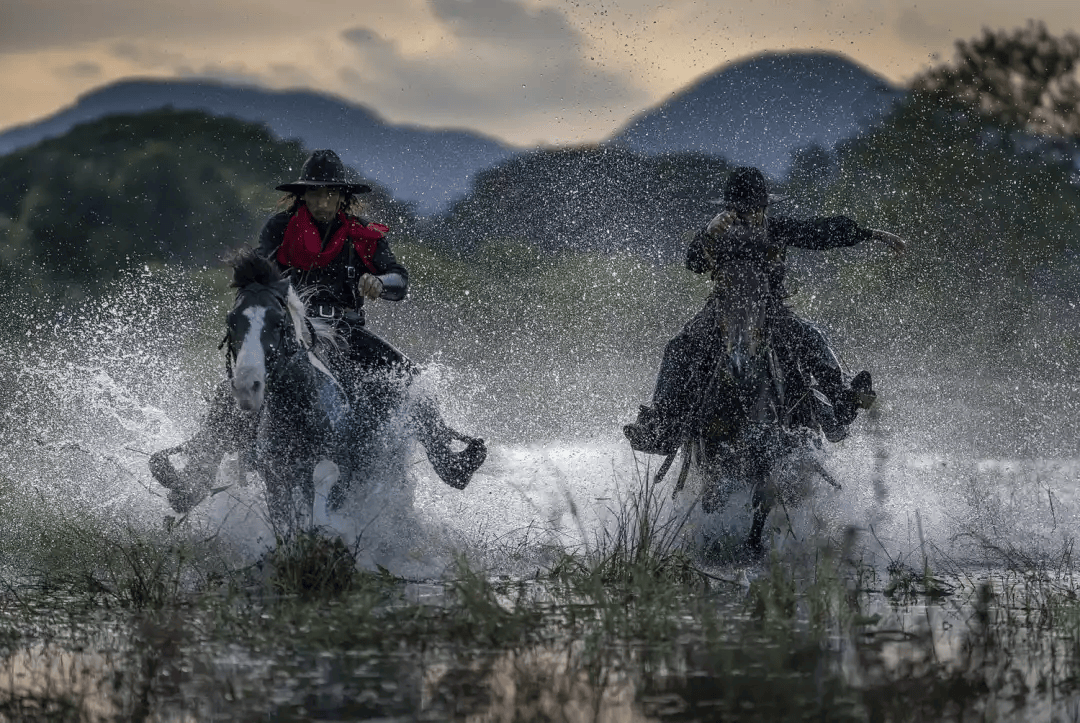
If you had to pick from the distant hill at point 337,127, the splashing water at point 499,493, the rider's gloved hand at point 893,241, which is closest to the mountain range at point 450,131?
the distant hill at point 337,127

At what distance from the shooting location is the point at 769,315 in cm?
1144

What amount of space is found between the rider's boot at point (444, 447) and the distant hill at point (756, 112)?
238 feet

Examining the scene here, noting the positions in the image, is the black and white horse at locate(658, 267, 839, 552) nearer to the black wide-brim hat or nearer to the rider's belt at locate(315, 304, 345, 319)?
the rider's belt at locate(315, 304, 345, 319)

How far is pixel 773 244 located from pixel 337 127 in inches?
6529

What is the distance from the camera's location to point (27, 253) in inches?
2290

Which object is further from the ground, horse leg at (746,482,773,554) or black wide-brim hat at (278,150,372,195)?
black wide-brim hat at (278,150,372,195)

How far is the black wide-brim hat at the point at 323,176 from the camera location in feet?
38.0

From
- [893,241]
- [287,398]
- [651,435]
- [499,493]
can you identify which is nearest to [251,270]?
[287,398]

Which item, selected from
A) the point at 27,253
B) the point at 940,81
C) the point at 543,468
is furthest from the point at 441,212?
the point at 543,468

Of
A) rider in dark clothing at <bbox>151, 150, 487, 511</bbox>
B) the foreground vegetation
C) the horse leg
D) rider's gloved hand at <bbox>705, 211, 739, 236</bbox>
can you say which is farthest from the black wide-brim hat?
the horse leg

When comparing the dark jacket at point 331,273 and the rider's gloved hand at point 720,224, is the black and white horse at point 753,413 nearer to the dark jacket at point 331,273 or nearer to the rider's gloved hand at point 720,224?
the rider's gloved hand at point 720,224

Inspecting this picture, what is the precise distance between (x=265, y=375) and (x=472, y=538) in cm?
278

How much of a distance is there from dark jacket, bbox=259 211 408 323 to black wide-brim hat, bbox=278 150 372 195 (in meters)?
0.20

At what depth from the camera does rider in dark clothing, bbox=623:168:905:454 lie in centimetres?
1141
